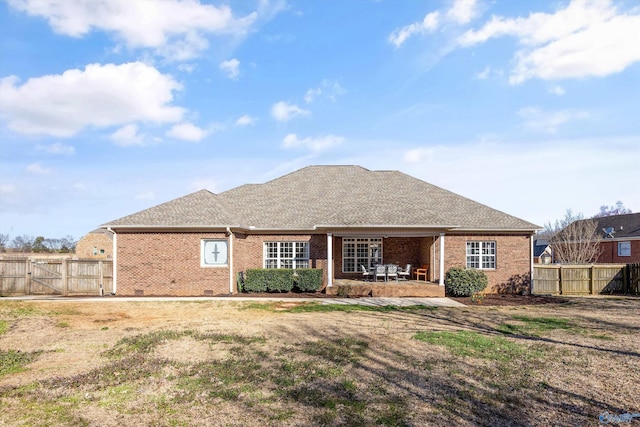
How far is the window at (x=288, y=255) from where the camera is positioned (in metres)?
19.5

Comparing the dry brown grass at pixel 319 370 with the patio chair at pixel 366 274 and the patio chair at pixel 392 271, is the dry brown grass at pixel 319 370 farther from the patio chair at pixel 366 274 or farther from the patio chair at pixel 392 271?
the patio chair at pixel 366 274

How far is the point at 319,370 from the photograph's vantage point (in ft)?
23.2

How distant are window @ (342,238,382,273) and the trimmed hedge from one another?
3.02 meters

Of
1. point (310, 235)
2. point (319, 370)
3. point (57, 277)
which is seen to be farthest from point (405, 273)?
point (57, 277)

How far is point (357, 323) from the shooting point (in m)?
11.3

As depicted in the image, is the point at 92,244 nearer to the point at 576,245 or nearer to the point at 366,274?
the point at 366,274

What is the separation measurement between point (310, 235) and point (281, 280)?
2.62 metres

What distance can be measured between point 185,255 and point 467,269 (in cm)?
1259

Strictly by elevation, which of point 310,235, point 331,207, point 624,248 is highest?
point 331,207

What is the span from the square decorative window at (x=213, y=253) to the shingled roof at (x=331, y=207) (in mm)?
878

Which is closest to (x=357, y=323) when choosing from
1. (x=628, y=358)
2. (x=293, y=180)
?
(x=628, y=358)

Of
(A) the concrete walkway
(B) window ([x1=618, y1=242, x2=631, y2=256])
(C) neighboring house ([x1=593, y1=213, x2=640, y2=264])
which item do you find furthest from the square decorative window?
(B) window ([x1=618, y1=242, x2=631, y2=256])

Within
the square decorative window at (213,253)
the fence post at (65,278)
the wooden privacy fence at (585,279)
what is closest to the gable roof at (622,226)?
the wooden privacy fence at (585,279)

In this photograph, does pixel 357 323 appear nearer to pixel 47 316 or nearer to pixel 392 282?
pixel 392 282
